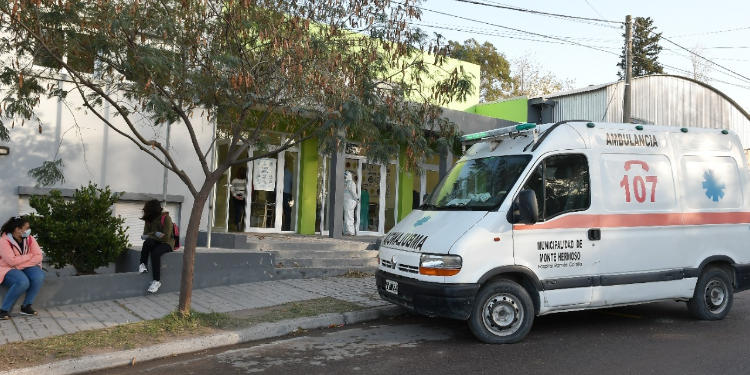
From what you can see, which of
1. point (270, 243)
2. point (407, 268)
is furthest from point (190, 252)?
point (270, 243)

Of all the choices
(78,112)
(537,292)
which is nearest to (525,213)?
(537,292)

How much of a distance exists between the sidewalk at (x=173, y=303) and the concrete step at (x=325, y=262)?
23.0 inches

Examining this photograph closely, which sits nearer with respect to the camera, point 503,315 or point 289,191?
point 503,315

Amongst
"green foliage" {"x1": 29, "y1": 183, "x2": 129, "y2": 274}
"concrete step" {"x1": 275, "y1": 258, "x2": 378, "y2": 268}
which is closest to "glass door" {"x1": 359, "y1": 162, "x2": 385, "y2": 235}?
"concrete step" {"x1": 275, "y1": 258, "x2": 378, "y2": 268}

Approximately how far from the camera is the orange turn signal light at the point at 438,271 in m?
6.05

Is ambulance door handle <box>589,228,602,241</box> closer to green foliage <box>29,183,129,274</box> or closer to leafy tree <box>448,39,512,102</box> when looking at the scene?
green foliage <box>29,183,129,274</box>

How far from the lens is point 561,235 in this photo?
21.6 ft

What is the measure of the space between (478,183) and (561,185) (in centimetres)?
95

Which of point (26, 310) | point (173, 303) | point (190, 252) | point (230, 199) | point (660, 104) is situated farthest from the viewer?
point (660, 104)

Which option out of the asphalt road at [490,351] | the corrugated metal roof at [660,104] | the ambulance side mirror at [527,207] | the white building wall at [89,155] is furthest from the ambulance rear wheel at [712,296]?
the corrugated metal roof at [660,104]

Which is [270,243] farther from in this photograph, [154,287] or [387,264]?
[387,264]

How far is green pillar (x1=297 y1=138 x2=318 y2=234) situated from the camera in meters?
15.9

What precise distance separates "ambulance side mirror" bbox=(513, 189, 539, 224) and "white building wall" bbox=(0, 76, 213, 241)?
7069 mm

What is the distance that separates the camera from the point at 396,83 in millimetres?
8031
